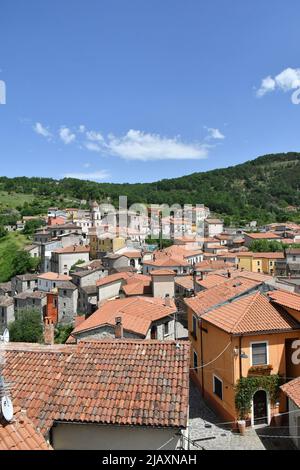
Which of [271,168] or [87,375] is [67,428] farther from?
[271,168]

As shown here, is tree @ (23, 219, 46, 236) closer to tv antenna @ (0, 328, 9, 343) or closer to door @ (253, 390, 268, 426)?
door @ (253, 390, 268, 426)

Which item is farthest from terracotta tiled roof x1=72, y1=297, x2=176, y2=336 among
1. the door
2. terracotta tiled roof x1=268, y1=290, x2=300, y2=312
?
terracotta tiled roof x1=268, y1=290, x2=300, y2=312

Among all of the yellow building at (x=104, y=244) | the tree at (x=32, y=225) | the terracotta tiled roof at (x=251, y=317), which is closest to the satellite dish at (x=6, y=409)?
the terracotta tiled roof at (x=251, y=317)

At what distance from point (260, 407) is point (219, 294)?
18.4 feet

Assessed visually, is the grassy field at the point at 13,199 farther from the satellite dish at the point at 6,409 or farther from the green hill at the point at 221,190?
the satellite dish at the point at 6,409

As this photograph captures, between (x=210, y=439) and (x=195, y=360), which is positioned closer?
(x=210, y=439)

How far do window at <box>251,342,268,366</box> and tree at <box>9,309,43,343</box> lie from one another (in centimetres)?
2918

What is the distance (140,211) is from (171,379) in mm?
94936

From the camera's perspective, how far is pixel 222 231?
96.1m

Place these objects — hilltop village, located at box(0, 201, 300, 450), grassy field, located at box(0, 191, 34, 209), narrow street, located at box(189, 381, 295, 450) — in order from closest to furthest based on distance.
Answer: hilltop village, located at box(0, 201, 300, 450) → narrow street, located at box(189, 381, 295, 450) → grassy field, located at box(0, 191, 34, 209)

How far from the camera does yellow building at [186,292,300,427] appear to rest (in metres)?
14.4

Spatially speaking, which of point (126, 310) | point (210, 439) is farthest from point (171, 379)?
point (126, 310)

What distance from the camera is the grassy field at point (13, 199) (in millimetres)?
125075

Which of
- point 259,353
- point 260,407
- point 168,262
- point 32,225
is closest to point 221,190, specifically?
point 32,225
